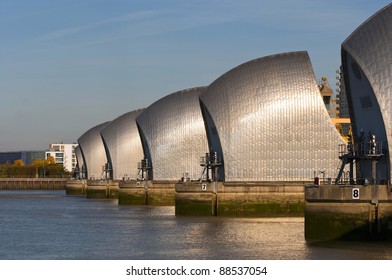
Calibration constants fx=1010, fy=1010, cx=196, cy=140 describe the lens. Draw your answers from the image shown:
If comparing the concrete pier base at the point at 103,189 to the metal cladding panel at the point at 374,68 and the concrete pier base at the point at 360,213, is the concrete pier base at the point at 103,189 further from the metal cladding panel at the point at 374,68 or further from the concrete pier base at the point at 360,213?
the concrete pier base at the point at 360,213

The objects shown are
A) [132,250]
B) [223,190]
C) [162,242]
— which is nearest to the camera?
[132,250]

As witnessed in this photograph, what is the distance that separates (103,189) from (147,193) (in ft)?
97.5

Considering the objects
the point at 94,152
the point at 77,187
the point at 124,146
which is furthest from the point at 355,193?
the point at 77,187

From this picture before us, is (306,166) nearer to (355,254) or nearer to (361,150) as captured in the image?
(361,150)

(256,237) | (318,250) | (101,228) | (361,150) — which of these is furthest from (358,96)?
(101,228)

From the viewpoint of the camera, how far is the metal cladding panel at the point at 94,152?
147 meters

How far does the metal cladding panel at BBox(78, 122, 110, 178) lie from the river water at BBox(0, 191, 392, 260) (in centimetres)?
7404

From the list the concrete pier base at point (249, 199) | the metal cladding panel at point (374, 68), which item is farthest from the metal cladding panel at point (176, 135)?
the metal cladding panel at point (374, 68)

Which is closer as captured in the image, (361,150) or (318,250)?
(318,250)

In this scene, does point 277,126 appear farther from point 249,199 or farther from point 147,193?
point 147,193

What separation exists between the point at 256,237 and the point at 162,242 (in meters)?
4.94

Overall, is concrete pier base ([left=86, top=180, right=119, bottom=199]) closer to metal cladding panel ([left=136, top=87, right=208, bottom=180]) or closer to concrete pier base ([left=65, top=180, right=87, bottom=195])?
concrete pier base ([left=65, top=180, right=87, bottom=195])

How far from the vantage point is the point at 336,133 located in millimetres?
73250

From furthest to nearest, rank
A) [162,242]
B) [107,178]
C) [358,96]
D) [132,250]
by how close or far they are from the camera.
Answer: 1. [107,178]
2. [358,96]
3. [162,242]
4. [132,250]
